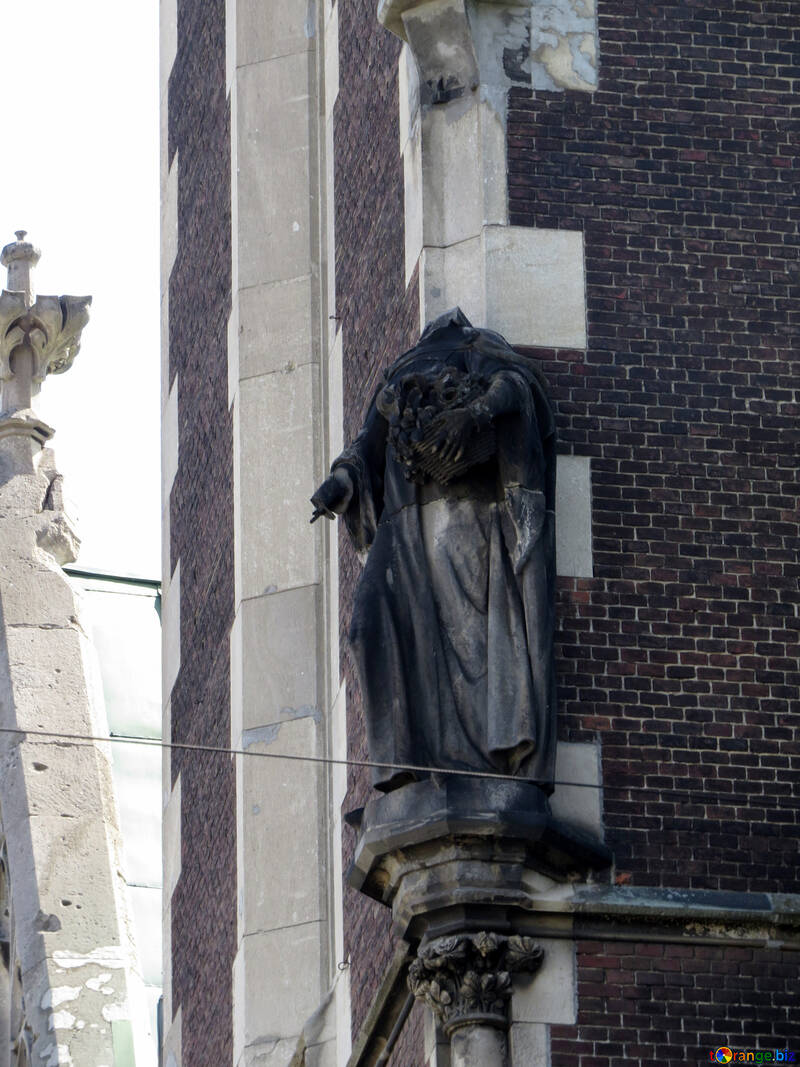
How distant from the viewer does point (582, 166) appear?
1505 cm

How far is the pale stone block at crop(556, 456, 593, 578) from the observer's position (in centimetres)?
1434

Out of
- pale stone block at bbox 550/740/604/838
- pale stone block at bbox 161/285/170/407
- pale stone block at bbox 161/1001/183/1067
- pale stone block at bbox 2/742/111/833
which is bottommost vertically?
pale stone block at bbox 161/1001/183/1067

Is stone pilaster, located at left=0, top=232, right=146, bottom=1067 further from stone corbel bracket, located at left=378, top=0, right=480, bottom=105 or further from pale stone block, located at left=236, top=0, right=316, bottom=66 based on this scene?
stone corbel bracket, located at left=378, top=0, right=480, bottom=105

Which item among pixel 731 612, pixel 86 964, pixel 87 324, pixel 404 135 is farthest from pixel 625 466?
A: pixel 87 324

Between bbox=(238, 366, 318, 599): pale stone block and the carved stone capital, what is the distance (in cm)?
499

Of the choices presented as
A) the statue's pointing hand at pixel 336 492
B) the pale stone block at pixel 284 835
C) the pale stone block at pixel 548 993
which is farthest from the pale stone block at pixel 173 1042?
the pale stone block at pixel 548 993

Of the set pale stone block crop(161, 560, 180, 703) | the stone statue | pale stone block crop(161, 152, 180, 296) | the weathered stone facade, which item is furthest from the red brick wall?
pale stone block crop(161, 152, 180, 296)

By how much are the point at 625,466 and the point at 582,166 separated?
1288 millimetres

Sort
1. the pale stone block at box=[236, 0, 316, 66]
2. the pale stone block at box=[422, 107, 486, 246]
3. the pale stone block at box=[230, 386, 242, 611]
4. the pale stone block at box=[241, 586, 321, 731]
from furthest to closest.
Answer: the pale stone block at box=[236, 0, 316, 66] < the pale stone block at box=[230, 386, 242, 611] < the pale stone block at box=[241, 586, 321, 731] < the pale stone block at box=[422, 107, 486, 246]

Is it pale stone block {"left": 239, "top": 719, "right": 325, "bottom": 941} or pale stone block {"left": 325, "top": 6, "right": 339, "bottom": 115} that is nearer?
pale stone block {"left": 239, "top": 719, "right": 325, "bottom": 941}

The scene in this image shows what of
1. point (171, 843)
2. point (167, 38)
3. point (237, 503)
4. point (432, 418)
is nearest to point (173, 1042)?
point (171, 843)

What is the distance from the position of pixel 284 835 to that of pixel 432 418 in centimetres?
433

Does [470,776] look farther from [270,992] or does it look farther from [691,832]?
[270,992]

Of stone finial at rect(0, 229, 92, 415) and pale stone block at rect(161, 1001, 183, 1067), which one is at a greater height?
stone finial at rect(0, 229, 92, 415)
